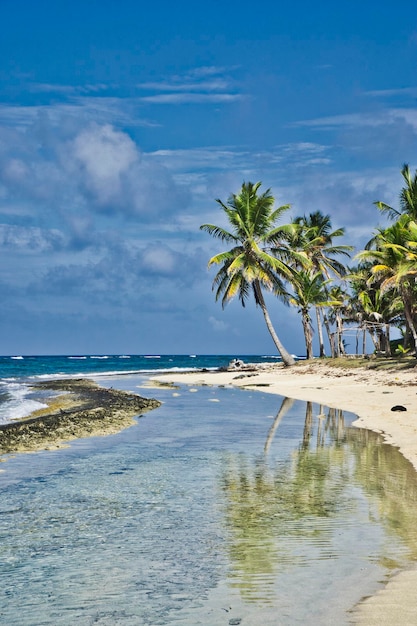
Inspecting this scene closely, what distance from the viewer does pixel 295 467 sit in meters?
11.4

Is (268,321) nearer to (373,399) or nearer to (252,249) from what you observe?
(252,249)

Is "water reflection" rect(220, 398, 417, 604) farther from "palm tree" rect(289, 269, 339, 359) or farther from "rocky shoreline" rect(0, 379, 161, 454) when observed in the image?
"palm tree" rect(289, 269, 339, 359)

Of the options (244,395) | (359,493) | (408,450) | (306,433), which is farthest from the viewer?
(244,395)

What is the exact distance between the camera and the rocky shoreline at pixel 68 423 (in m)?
14.6

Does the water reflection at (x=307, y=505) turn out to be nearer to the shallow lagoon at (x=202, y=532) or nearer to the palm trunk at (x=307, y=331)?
the shallow lagoon at (x=202, y=532)

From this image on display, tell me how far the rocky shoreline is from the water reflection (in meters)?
5.13

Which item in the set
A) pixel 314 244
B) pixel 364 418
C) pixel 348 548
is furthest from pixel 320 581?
pixel 314 244

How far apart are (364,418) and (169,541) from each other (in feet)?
45.6

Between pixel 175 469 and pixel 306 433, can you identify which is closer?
pixel 175 469

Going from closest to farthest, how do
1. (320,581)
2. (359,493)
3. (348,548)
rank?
(320,581), (348,548), (359,493)

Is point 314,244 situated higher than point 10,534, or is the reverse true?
point 314,244

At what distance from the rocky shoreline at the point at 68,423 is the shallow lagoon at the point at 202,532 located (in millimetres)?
1421

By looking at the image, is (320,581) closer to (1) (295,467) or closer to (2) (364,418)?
(1) (295,467)

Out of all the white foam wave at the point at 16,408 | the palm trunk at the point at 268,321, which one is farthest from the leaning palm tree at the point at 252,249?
the white foam wave at the point at 16,408
